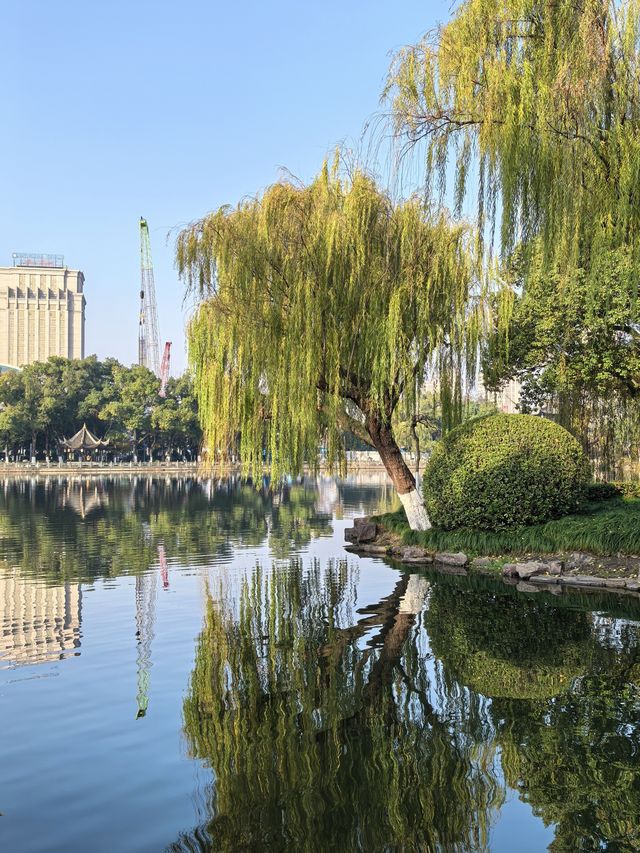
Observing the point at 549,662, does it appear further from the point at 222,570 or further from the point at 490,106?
the point at 222,570

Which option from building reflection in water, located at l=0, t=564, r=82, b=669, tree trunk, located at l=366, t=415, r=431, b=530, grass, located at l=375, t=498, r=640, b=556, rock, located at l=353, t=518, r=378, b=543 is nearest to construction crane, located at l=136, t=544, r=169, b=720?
building reflection in water, located at l=0, t=564, r=82, b=669

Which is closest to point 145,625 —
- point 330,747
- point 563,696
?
point 330,747

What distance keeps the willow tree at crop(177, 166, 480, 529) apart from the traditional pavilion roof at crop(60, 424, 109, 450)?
66136 mm

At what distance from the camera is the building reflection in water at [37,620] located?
914 centimetres

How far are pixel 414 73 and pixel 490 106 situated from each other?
7.96ft

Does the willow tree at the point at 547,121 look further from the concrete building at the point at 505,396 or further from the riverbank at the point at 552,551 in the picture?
the concrete building at the point at 505,396

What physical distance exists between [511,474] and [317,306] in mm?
5225

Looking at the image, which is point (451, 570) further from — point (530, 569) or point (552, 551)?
point (552, 551)

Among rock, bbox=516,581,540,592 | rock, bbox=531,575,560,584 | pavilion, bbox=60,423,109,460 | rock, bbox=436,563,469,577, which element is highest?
pavilion, bbox=60,423,109,460

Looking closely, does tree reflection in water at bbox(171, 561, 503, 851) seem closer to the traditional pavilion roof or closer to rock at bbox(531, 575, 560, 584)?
rock at bbox(531, 575, 560, 584)

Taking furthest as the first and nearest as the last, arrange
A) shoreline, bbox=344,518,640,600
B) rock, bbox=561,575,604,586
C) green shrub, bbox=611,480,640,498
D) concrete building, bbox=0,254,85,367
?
concrete building, bbox=0,254,85,367 → green shrub, bbox=611,480,640,498 → rock, bbox=561,575,604,586 → shoreline, bbox=344,518,640,600

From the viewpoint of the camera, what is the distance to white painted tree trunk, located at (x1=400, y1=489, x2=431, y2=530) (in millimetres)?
18297

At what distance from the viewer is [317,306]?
53.3 ft

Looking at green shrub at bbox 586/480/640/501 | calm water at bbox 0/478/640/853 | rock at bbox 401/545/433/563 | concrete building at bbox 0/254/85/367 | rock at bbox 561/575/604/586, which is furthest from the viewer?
concrete building at bbox 0/254/85/367
